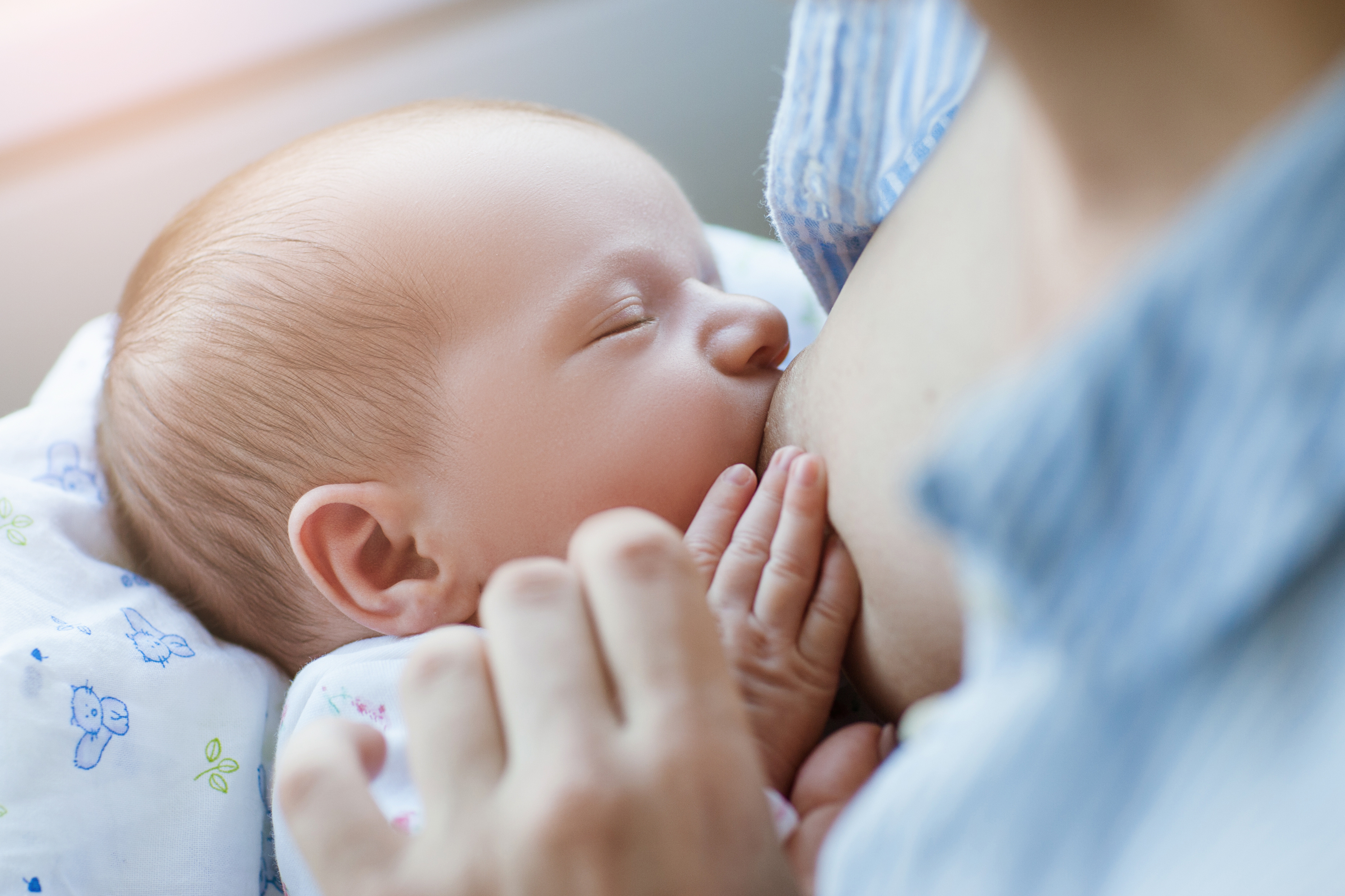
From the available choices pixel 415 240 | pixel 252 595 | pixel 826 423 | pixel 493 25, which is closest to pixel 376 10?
pixel 493 25

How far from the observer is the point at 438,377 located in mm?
796

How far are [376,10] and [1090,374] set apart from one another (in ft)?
4.31

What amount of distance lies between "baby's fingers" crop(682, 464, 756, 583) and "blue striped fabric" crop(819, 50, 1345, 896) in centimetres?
34

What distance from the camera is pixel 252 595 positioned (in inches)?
36.1

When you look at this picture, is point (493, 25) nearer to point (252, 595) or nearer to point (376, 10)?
point (376, 10)

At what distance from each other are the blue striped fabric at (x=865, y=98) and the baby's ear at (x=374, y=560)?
1.38 ft

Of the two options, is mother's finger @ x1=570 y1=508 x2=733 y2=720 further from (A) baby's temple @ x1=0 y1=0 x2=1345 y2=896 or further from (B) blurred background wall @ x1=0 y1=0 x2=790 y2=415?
(B) blurred background wall @ x1=0 y1=0 x2=790 y2=415

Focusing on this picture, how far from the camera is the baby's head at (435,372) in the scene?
A: 2.57 feet

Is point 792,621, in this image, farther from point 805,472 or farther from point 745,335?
point 745,335

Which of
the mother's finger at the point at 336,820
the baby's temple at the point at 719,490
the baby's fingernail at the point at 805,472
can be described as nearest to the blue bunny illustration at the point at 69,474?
the baby's temple at the point at 719,490

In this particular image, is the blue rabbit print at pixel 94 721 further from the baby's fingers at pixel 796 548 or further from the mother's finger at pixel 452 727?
the baby's fingers at pixel 796 548

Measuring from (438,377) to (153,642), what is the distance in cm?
36

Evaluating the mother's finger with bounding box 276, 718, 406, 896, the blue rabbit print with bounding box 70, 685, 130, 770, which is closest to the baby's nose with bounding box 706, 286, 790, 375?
the mother's finger with bounding box 276, 718, 406, 896

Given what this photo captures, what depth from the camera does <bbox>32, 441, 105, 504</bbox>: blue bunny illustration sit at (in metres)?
0.98
